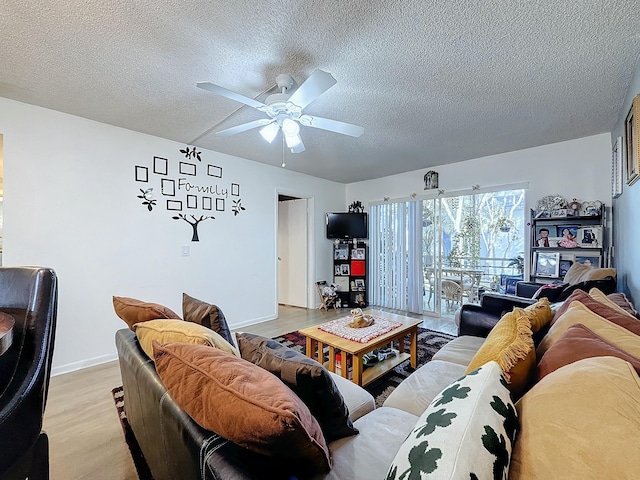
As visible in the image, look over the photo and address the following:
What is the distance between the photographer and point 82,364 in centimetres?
270

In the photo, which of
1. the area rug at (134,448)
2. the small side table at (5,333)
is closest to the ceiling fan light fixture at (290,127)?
the small side table at (5,333)

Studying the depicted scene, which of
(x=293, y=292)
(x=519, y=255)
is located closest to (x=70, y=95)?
(x=293, y=292)

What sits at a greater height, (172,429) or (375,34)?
(375,34)

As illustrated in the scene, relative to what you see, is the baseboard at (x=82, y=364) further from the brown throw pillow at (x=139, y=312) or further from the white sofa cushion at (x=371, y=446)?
the white sofa cushion at (x=371, y=446)

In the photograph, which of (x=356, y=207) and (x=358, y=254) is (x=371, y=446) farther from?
(x=356, y=207)

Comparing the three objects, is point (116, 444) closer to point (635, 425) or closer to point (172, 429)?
point (172, 429)

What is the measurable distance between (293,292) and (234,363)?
4.59 metres

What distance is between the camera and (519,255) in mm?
4102

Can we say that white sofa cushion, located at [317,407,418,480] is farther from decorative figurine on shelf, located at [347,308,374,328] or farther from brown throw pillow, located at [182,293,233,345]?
decorative figurine on shelf, located at [347,308,374,328]

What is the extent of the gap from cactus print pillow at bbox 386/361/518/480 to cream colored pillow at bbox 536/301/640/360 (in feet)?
1.60

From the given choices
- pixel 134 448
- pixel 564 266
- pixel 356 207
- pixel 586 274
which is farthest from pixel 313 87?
pixel 356 207

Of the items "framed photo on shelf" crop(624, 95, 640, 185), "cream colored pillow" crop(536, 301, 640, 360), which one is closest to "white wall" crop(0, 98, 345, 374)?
"cream colored pillow" crop(536, 301, 640, 360)

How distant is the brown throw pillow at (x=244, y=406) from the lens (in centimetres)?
63

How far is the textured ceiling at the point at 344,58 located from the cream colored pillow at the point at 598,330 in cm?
149
